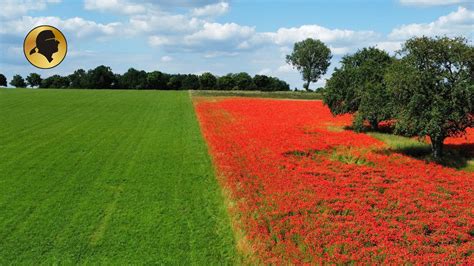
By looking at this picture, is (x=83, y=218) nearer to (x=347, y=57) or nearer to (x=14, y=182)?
(x=14, y=182)

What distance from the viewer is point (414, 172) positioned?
25578 mm

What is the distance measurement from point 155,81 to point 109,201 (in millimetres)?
152451

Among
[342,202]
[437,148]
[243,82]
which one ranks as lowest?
[342,202]

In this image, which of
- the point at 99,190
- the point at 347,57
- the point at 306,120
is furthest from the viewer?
the point at 306,120

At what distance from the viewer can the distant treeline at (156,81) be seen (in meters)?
162

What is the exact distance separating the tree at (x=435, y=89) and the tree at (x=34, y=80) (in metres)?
167


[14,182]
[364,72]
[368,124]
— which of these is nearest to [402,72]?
[364,72]

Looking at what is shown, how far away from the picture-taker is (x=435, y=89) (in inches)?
1115

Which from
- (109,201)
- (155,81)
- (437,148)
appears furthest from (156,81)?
(109,201)

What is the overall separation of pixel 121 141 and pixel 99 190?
45.0ft

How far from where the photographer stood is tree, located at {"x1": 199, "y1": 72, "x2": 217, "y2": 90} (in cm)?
16688

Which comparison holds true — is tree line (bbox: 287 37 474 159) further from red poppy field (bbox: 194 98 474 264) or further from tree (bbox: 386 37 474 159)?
red poppy field (bbox: 194 98 474 264)

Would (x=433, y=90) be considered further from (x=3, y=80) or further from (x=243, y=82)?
(x=3, y=80)

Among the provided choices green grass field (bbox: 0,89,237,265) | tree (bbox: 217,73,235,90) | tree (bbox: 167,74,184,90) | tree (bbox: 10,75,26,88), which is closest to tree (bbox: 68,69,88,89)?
tree (bbox: 10,75,26,88)
